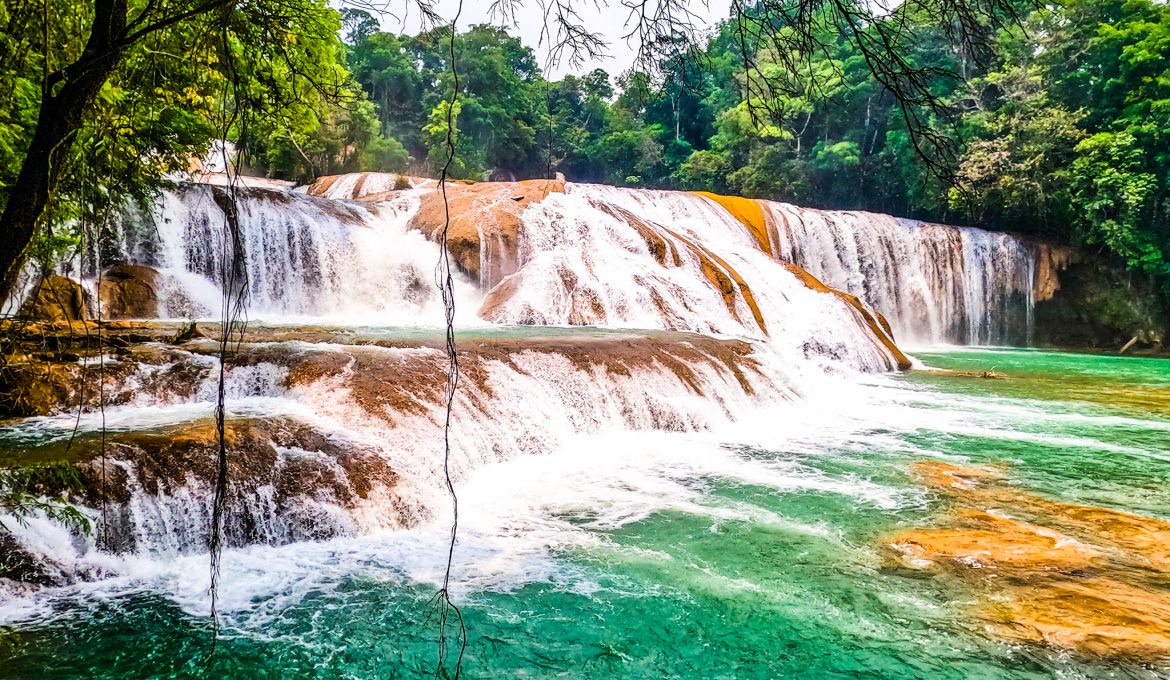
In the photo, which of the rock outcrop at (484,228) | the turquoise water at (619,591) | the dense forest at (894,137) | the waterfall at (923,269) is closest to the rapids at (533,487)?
the turquoise water at (619,591)

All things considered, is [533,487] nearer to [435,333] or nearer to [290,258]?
[435,333]

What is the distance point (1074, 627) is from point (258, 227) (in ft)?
43.2

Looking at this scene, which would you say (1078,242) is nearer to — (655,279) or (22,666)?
(655,279)

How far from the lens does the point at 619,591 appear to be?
420cm

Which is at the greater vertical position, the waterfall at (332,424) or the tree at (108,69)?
the tree at (108,69)

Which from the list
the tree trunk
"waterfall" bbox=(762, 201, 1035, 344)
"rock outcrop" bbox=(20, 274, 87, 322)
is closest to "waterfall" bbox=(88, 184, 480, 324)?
"rock outcrop" bbox=(20, 274, 87, 322)

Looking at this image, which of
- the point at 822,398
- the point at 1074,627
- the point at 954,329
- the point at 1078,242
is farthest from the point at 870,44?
the point at 1078,242

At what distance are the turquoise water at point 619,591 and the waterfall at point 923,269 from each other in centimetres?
1364

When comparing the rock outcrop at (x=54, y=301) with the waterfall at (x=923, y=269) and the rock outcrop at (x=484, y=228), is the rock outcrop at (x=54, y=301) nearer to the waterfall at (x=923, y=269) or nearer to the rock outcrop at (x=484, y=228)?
the rock outcrop at (x=484, y=228)

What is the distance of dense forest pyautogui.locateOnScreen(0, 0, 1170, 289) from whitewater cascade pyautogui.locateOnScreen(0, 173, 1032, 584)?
1.21 meters

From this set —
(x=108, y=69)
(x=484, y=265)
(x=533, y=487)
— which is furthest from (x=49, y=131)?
(x=484, y=265)

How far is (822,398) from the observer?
11.0 m

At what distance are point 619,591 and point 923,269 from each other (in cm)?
1999

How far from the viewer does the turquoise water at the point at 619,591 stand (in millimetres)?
3398
